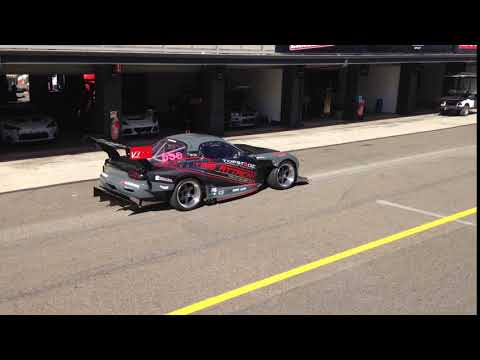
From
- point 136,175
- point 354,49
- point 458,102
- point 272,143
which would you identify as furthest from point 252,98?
point 136,175

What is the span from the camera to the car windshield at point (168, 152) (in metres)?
10.5

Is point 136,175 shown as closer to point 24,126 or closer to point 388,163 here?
point 388,163

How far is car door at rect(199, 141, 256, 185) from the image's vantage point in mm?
10805

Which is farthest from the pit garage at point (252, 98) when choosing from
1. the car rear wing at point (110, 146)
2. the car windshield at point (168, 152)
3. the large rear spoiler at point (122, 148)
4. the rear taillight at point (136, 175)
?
the rear taillight at point (136, 175)

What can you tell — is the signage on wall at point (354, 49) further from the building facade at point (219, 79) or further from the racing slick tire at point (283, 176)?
the racing slick tire at point (283, 176)

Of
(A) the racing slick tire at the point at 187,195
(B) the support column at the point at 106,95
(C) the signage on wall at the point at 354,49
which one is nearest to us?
(A) the racing slick tire at the point at 187,195

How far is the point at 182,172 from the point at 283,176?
122 inches

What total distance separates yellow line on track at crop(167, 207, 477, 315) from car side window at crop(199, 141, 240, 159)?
156 inches

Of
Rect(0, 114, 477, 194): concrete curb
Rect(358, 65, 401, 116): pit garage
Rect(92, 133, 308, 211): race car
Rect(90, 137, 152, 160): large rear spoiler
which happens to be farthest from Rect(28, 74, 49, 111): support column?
Rect(358, 65, 401, 116): pit garage

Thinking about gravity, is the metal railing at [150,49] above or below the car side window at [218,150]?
above

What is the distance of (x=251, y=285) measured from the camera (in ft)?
22.3

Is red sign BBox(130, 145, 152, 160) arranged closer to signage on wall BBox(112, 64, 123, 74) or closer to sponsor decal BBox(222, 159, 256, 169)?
sponsor decal BBox(222, 159, 256, 169)

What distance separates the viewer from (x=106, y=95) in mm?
18891
